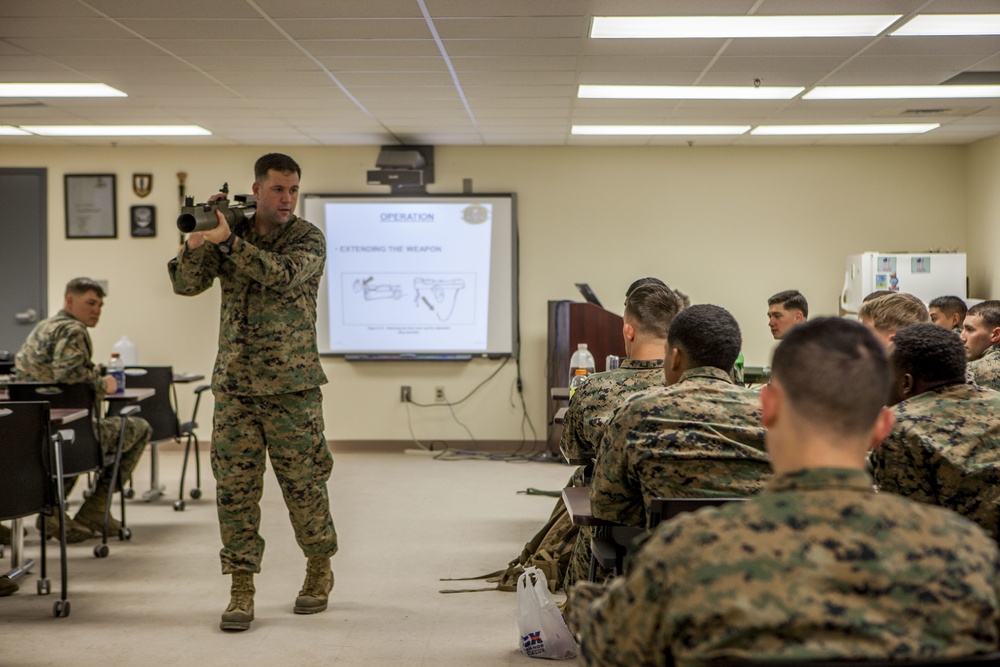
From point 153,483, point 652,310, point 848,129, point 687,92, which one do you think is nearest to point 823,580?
point 652,310

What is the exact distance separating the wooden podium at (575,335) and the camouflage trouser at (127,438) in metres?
3.26

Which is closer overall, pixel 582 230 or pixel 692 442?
pixel 692 442

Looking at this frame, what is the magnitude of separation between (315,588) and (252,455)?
666 millimetres

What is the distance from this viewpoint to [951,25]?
179 inches

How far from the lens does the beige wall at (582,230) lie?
27.8 ft

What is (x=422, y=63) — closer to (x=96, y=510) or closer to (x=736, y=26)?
(x=736, y=26)

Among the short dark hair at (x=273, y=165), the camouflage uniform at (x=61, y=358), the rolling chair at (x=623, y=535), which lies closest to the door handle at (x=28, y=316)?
the camouflage uniform at (x=61, y=358)

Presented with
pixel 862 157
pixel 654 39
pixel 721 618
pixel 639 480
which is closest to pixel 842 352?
pixel 721 618

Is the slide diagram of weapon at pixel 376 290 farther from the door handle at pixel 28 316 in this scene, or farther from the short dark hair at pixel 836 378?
the short dark hair at pixel 836 378

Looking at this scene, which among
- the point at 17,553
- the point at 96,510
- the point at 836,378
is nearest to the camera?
the point at 836,378

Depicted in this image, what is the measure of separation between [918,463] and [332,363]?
6.72 meters

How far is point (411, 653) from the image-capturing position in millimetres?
3455

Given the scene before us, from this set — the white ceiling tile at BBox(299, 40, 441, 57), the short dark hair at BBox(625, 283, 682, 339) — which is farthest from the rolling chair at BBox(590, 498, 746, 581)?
the white ceiling tile at BBox(299, 40, 441, 57)

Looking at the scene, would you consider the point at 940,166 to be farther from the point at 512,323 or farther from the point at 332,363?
the point at 332,363
